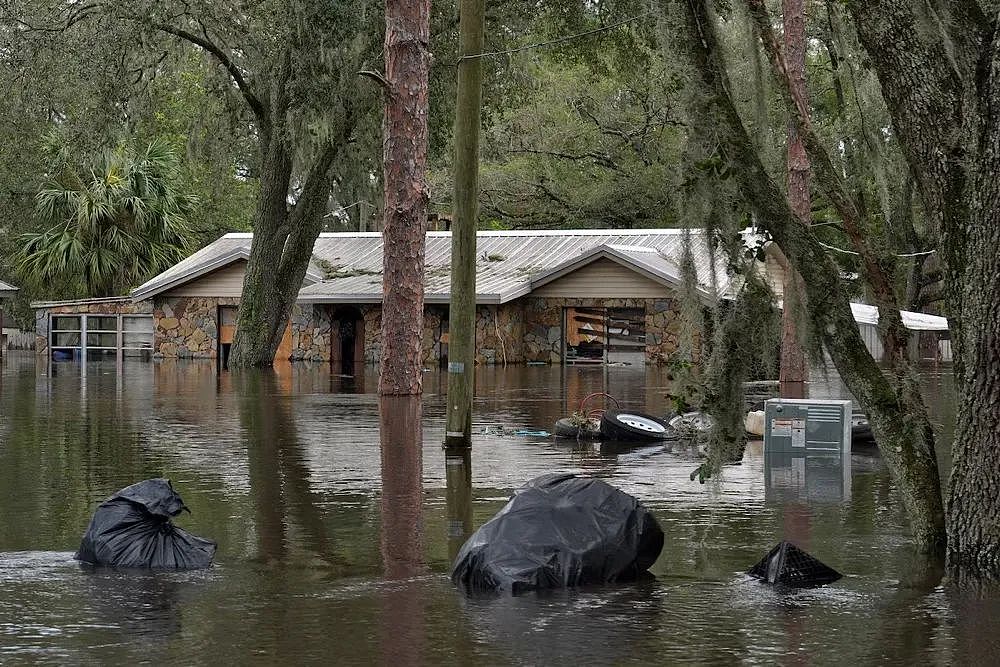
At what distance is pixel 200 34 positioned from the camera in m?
34.6

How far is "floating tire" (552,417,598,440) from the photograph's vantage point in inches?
693

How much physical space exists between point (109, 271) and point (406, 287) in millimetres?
30178

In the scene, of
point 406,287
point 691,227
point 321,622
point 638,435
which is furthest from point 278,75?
point 321,622

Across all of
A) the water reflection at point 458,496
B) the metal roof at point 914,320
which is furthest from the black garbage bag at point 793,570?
the metal roof at point 914,320

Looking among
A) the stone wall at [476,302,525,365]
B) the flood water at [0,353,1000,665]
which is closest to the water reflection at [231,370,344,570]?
the flood water at [0,353,1000,665]

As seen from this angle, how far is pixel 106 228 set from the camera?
174ft

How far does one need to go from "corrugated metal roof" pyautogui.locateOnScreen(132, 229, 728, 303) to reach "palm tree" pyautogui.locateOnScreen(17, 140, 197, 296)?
4624mm

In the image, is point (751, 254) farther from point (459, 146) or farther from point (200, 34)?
point (200, 34)

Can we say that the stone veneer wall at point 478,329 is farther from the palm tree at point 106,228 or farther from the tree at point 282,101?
the tree at point 282,101

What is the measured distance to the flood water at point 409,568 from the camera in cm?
708

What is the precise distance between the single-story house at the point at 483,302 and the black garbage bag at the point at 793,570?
31.3 m

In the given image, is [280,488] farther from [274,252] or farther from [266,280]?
[266,280]

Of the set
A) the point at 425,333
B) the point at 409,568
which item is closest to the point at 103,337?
the point at 425,333

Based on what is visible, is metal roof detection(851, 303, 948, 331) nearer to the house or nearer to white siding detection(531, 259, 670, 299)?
the house
